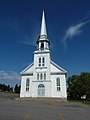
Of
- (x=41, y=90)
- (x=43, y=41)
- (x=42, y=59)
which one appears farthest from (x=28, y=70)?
(x=43, y=41)

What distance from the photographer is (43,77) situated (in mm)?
32719

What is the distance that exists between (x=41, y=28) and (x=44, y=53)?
8.01 meters

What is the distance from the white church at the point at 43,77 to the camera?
103 ft

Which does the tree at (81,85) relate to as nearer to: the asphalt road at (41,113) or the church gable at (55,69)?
the church gable at (55,69)

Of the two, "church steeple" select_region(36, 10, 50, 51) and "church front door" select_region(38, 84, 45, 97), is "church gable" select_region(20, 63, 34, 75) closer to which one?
"church front door" select_region(38, 84, 45, 97)

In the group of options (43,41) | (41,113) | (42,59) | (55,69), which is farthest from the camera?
(43,41)

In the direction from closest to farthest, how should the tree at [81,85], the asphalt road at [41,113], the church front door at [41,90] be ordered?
the asphalt road at [41,113]
the church front door at [41,90]
the tree at [81,85]

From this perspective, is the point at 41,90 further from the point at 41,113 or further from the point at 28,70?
the point at 41,113

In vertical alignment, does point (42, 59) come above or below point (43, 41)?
below

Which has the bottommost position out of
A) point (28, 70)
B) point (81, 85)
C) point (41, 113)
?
point (41, 113)

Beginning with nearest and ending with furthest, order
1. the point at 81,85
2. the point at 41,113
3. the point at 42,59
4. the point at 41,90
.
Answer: the point at 41,113
the point at 41,90
the point at 42,59
the point at 81,85

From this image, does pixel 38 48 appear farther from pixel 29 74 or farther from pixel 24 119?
pixel 24 119

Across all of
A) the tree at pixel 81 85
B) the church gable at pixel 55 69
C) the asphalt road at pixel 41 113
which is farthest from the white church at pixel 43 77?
the asphalt road at pixel 41 113

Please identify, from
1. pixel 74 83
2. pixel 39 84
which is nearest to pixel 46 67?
pixel 39 84
